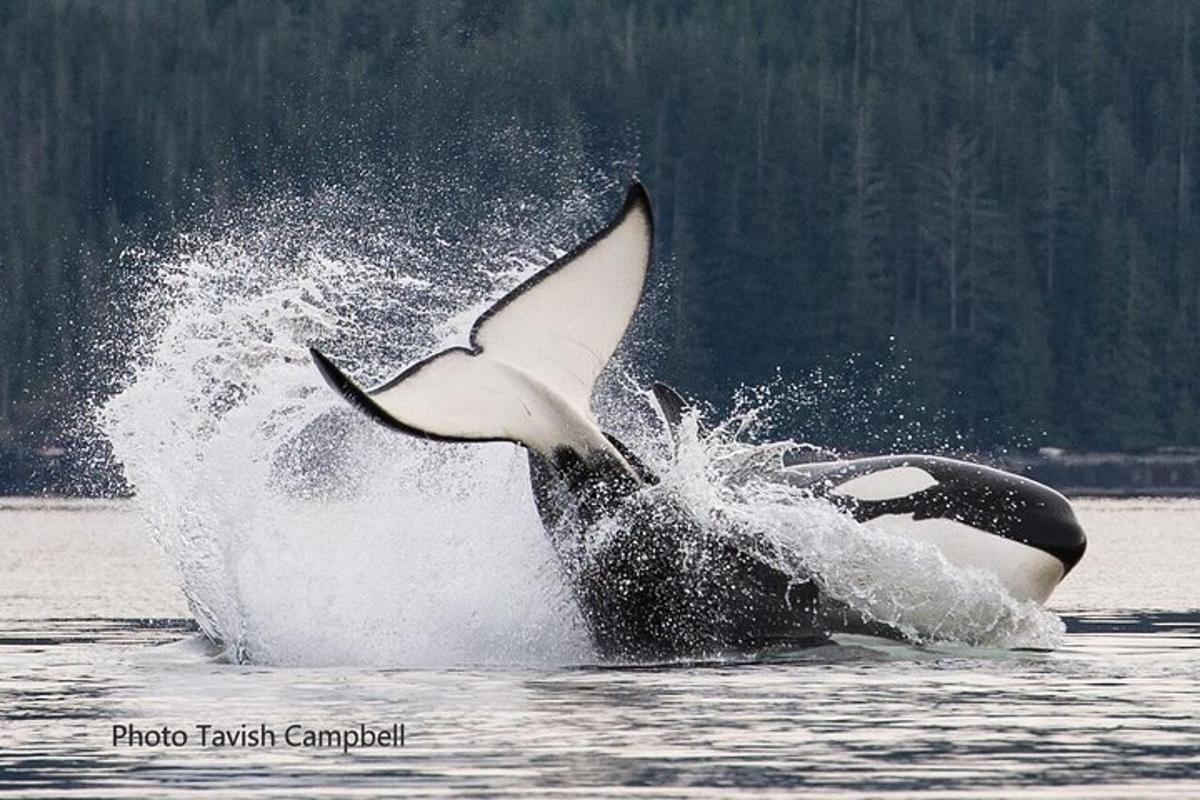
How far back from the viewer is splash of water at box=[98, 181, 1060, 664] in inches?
976

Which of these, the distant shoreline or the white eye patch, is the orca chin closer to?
the white eye patch

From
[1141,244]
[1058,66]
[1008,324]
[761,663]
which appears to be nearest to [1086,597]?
[761,663]

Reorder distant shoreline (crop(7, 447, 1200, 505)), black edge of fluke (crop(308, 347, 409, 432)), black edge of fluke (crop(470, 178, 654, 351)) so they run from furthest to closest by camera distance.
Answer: distant shoreline (crop(7, 447, 1200, 505))
black edge of fluke (crop(470, 178, 654, 351))
black edge of fluke (crop(308, 347, 409, 432))

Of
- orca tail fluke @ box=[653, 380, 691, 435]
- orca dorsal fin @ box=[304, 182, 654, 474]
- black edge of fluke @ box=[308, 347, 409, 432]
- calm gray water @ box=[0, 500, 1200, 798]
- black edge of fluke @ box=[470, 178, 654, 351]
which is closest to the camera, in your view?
calm gray water @ box=[0, 500, 1200, 798]

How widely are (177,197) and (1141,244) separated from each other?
1998 inches

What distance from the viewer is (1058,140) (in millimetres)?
169000

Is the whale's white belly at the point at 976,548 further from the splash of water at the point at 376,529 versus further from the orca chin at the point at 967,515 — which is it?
the splash of water at the point at 376,529

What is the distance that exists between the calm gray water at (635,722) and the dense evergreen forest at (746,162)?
10287cm

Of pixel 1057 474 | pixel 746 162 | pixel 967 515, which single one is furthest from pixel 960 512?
pixel 746 162

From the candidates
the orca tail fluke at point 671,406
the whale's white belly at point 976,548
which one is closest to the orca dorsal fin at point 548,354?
the orca tail fluke at point 671,406

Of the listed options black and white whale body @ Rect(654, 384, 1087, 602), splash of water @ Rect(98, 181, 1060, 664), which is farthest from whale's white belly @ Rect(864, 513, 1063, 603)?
splash of water @ Rect(98, 181, 1060, 664)

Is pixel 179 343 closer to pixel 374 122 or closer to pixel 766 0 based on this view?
pixel 374 122

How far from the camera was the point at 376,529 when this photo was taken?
87.2ft

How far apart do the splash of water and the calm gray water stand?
597 mm
